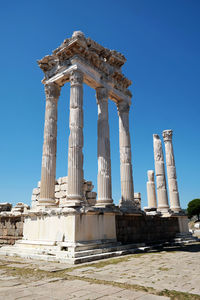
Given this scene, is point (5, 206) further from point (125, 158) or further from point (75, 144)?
point (125, 158)

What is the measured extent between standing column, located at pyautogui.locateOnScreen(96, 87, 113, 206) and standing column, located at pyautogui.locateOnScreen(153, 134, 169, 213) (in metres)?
7.10

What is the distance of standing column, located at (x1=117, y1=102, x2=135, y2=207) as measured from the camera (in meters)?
14.4

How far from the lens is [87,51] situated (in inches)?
522

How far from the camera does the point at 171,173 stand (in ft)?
66.8

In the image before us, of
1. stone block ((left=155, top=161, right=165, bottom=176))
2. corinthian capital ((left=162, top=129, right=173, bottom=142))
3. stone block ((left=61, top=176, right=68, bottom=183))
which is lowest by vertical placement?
stone block ((left=61, top=176, right=68, bottom=183))

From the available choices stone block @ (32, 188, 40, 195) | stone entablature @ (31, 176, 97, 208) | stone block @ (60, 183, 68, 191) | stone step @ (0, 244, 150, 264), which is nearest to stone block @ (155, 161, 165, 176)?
stone entablature @ (31, 176, 97, 208)

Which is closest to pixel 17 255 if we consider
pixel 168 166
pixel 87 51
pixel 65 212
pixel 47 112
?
pixel 65 212

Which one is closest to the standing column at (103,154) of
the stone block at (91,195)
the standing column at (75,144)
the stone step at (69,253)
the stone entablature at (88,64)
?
the stone entablature at (88,64)

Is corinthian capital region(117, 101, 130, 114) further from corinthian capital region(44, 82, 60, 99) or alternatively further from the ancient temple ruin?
corinthian capital region(44, 82, 60, 99)

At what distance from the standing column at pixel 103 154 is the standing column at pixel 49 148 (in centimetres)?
244

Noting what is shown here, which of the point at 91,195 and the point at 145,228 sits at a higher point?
the point at 91,195

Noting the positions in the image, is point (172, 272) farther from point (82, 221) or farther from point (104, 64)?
point (104, 64)

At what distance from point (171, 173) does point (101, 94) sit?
984 centimetres

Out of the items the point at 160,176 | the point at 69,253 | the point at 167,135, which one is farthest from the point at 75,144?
the point at 167,135
